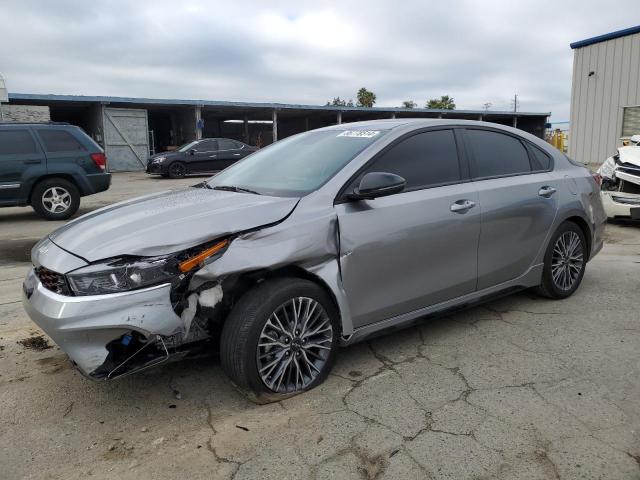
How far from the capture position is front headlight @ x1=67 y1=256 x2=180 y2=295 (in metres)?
2.51

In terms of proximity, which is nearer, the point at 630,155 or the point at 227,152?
the point at 630,155

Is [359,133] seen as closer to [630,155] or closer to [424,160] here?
[424,160]

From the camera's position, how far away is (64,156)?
31.1 feet

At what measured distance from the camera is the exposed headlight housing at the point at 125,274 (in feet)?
8.25

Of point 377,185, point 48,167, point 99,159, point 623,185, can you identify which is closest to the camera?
point 377,185

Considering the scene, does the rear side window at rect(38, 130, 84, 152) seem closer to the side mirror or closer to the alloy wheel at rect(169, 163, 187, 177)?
the side mirror

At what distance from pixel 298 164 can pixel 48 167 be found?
295 inches

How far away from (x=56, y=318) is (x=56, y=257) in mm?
379

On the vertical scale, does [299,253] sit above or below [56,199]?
above

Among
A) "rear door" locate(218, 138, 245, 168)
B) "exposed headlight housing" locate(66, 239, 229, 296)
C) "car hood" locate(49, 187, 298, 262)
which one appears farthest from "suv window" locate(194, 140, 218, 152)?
"exposed headlight housing" locate(66, 239, 229, 296)

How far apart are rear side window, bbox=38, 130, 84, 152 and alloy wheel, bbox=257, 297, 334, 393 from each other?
27.2 feet

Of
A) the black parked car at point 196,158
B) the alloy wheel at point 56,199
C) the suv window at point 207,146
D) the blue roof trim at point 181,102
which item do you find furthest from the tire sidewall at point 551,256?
the blue roof trim at point 181,102

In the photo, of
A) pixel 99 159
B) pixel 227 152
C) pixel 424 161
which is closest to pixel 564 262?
pixel 424 161

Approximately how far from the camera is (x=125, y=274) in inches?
99.4
